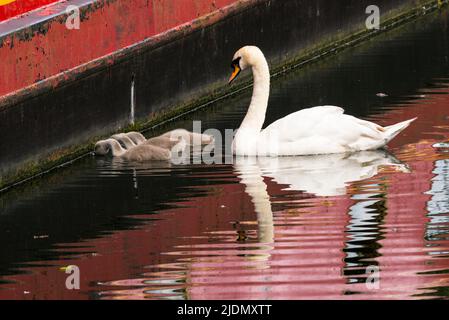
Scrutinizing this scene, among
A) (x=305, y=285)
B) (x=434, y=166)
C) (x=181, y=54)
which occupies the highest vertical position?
(x=181, y=54)

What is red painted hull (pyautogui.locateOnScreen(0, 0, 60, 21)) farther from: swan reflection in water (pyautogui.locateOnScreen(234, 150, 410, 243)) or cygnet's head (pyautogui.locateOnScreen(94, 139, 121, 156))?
swan reflection in water (pyautogui.locateOnScreen(234, 150, 410, 243))

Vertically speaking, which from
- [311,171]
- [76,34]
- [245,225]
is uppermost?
[76,34]

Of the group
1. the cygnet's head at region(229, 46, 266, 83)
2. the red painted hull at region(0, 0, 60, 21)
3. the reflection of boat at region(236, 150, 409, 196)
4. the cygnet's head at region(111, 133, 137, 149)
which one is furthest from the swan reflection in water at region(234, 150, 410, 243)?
the red painted hull at region(0, 0, 60, 21)

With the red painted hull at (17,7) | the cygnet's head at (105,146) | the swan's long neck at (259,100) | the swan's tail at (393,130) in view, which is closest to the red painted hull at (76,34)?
the red painted hull at (17,7)

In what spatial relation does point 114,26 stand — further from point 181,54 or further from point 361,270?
point 361,270

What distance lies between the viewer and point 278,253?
1280 centimetres

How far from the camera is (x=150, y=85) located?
1898cm

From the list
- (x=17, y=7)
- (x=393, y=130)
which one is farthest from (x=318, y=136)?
(x=17, y=7)

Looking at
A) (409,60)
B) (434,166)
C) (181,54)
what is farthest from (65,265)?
(409,60)

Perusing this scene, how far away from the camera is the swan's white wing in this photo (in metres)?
16.8

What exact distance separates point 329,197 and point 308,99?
17.3 ft

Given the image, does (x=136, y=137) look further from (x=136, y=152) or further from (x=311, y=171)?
(x=311, y=171)

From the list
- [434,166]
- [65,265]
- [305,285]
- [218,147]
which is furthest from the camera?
[218,147]

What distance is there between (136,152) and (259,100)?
1272 mm
